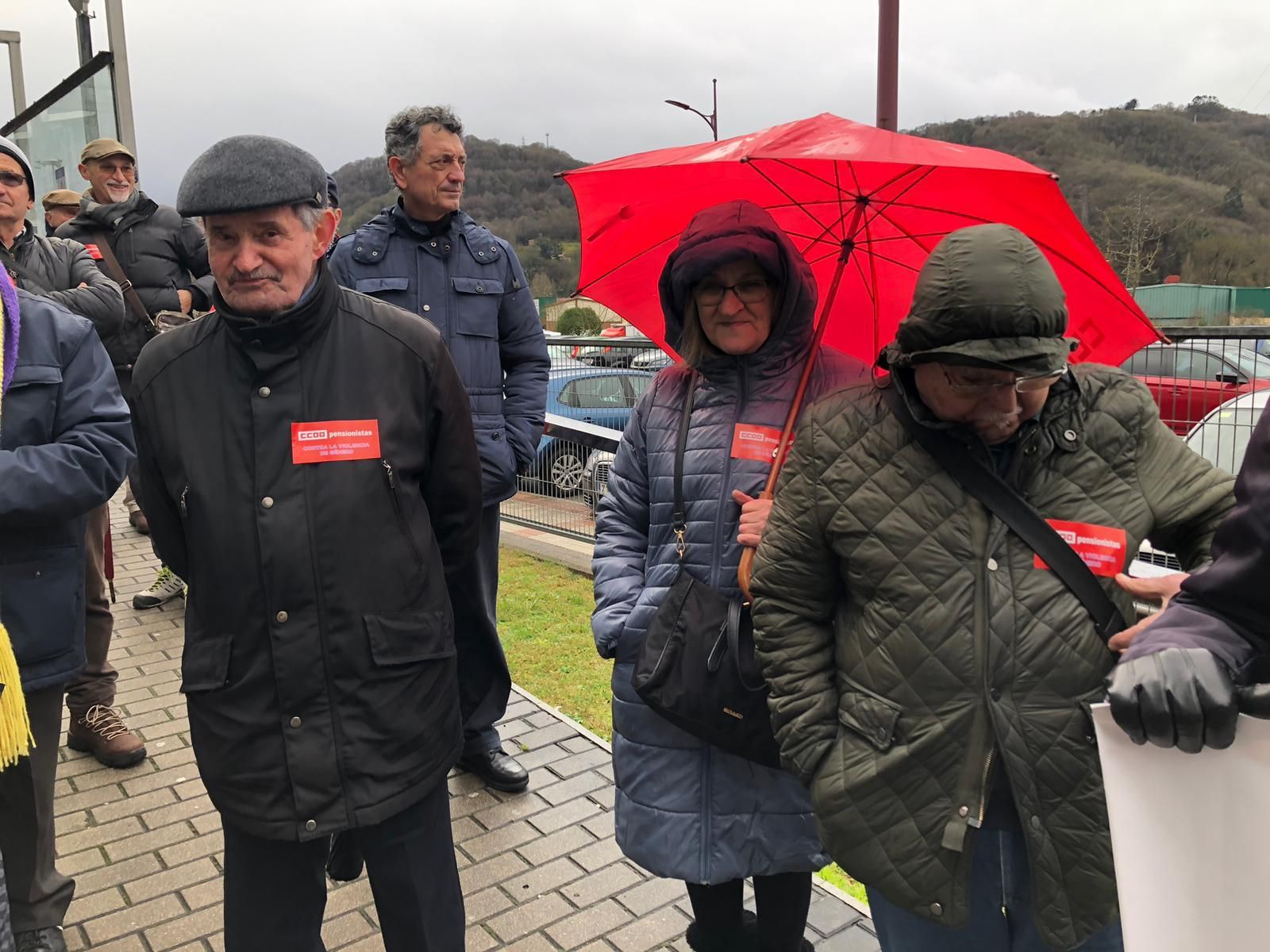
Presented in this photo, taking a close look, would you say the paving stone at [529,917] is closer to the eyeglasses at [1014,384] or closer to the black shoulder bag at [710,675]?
the black shoulder bag at [710,675]

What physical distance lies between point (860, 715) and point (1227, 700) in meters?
0.66

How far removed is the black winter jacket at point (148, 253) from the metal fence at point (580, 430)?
228 cm

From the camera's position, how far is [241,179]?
183 cm

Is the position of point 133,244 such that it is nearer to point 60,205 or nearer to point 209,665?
point 60,205

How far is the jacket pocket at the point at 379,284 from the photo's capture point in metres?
3.24

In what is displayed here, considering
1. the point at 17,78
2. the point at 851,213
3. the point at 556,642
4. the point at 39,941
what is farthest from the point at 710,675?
the point at 17,78

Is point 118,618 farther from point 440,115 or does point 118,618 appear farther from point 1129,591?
point 1129,591

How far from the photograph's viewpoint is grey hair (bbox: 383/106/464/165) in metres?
3.25

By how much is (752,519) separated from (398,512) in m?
0.76

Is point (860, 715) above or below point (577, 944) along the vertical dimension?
above

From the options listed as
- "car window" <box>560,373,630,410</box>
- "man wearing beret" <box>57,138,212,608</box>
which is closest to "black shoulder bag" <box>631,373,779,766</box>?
A: "man wearing beret" <box>57,138,212,608</box>

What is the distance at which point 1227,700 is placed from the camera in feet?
3.89

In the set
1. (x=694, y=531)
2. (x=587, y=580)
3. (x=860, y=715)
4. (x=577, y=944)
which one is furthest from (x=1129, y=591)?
(x=587, y=580)

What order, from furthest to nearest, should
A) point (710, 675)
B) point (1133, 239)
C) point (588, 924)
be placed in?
point (1133, 239), point (588, 924), point (710, 675)
